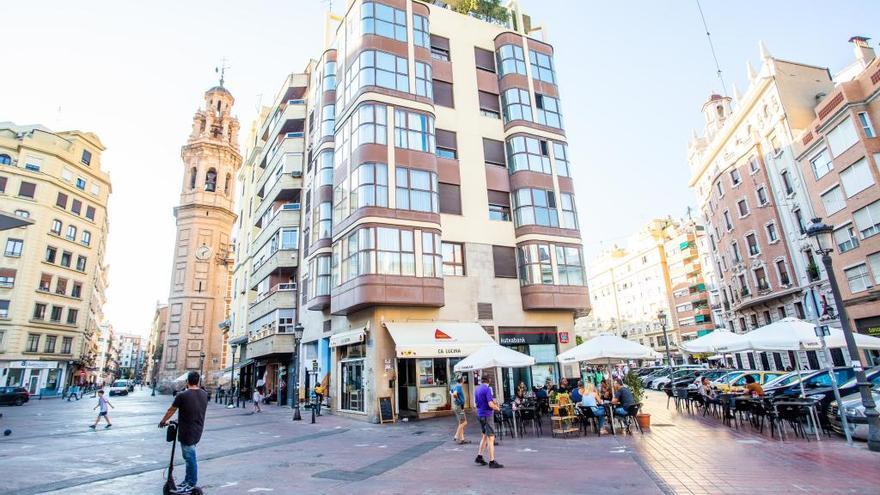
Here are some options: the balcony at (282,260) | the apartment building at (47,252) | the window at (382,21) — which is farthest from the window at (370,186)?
the apartment building at (47,252)

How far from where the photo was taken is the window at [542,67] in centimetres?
2903

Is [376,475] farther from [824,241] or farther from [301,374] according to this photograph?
[301,374]

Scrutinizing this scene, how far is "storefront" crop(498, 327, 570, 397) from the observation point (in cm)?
2373

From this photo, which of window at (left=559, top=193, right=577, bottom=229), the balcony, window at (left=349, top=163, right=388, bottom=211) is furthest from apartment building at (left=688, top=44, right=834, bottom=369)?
the balcony

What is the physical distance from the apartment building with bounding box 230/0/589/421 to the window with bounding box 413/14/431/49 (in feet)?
0.25

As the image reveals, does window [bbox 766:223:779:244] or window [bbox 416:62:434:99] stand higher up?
window [bbox 416:62:434:99]

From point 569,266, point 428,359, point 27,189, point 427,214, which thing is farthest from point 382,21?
point 27,189

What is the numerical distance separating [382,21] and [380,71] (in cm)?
311

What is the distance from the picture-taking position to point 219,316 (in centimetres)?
6150

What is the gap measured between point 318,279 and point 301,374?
765 centimetres

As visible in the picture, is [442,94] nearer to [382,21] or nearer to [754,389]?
[382,21]

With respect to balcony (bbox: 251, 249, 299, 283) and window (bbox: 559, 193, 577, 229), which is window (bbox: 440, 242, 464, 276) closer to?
window (bbox: 559, 193, 577, 229)

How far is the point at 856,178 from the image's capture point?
93.1 ft

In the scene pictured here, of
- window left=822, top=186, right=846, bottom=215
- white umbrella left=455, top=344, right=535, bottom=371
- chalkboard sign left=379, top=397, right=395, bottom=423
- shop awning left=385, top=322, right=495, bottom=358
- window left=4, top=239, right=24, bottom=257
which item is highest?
window left=4, top=239, right=24, bottom=257
